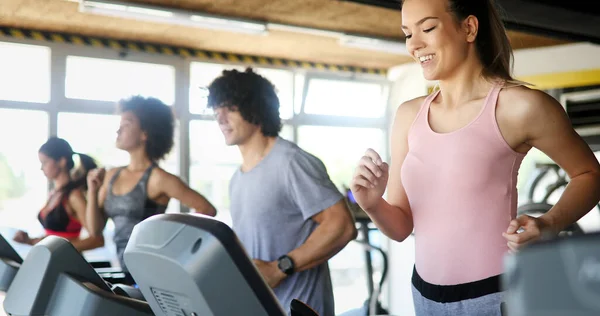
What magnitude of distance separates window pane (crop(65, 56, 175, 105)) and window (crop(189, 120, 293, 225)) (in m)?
0.48

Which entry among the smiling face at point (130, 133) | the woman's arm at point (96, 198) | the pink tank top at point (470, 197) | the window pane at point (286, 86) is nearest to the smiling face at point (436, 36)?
the pink tank top at point (470, 197)

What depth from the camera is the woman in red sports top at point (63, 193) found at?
4.80 meters

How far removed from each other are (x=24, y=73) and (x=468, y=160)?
5618 millimetres

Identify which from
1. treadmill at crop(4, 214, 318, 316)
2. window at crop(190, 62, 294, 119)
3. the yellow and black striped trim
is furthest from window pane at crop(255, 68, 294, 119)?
treadmill at crop(4, 214, 318, 316)

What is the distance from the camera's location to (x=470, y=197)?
1.52 m

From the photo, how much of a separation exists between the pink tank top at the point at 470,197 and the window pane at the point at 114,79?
522 cm

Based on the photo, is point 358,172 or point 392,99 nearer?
point 358,172

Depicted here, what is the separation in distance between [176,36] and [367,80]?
260cm

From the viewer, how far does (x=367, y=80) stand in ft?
28.1

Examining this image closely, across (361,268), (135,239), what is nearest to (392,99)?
(361,268)

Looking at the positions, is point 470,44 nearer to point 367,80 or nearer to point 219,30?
point 219,30

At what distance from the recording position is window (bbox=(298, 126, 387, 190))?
8281 mm

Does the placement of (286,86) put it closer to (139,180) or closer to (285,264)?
(139,180)

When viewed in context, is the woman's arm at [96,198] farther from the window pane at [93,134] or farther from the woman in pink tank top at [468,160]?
the window pane at [93,134]
